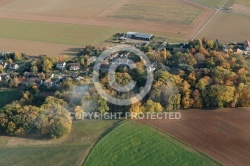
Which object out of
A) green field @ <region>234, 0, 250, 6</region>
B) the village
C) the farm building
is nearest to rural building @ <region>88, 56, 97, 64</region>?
the village

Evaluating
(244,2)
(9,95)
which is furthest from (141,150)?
(244,2)

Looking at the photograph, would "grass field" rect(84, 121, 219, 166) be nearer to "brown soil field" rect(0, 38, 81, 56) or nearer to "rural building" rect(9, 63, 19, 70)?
"rural building" rect(9, 63, 19, 70)

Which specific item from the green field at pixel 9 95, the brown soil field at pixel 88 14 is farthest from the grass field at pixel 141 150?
the brown soil field at pixel 88 14

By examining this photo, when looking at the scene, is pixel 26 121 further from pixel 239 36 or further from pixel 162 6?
pixel 162 6

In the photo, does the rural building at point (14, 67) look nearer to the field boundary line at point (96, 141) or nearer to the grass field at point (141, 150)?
the field boundary line at point (96, 141)

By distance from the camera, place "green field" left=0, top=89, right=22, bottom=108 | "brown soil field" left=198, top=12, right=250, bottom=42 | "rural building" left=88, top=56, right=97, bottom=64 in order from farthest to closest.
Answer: "brown soil field" left=198, top=12, right=250, bottom=42 → "rural building" left=88, top=56, right=97, bottom=64 → "green field" left=0, top=89, right=22, bottom=108
